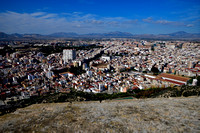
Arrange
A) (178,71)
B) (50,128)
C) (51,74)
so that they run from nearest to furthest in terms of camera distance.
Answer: (50,128)
(51,74)
(178,71)

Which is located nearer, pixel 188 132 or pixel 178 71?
pixel 188 132

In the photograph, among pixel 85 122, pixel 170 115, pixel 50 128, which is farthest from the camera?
pixel 170 115

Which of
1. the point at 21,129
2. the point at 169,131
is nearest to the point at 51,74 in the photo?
the point at 21,129

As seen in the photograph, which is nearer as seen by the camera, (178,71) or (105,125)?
(105,125)

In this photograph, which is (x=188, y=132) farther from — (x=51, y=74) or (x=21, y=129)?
(x=51, y=74)

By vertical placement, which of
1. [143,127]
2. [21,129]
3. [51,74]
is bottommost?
[51,74]

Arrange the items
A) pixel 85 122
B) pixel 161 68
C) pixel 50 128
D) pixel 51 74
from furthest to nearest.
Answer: pixel 161 68 → pixel 51 74 → pixel 85 122 → pixel 50 128

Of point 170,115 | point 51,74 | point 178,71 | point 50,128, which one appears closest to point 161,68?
point 178,71

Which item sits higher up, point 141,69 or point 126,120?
point 126,120

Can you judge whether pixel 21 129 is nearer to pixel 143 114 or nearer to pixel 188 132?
pixel 143 114
